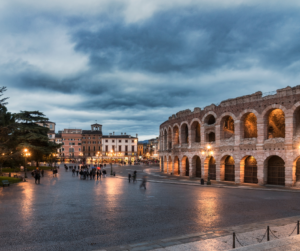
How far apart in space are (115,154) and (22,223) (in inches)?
4416

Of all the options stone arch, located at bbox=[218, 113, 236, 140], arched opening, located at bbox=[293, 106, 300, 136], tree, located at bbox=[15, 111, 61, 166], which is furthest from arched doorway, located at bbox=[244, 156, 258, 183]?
tree, located at bbox=[15, 111, 61, 166]

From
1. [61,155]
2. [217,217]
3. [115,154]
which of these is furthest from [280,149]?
[61,155]

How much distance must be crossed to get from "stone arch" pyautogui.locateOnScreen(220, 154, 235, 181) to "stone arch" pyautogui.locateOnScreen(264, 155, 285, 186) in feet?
18.0

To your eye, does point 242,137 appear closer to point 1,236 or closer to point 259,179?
point 259,179

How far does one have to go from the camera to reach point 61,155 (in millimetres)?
124375

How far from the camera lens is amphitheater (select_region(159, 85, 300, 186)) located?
1152 inches

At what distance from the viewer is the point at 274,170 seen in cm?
3225

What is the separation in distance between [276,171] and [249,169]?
369 centimetres

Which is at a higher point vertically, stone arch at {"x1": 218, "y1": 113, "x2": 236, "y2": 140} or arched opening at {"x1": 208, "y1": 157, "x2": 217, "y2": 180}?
stone arch at {"x1": 218, "y1": 113, "x2": 236, "y2": 140}

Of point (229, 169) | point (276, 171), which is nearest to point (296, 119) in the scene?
point (276, 171)

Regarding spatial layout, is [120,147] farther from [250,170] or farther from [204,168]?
[250,170]

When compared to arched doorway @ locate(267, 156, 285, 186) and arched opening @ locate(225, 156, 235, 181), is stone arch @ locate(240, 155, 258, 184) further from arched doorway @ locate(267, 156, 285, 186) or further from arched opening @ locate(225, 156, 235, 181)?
arched opening @ locate(225, 156, 235, 181)

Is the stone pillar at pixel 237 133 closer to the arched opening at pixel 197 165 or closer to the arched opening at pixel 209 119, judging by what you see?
the arched opening at pixel 209 119

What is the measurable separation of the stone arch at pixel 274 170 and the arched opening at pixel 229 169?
5524 millimetres
